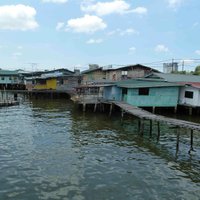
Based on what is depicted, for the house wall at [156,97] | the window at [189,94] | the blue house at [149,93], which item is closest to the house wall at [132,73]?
the blue house at [149,93]

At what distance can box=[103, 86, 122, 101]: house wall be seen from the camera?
113ft

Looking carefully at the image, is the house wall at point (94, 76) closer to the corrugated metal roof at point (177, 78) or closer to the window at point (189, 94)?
the corrugated metal roof at point (177, 78)

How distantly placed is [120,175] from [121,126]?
12279mm

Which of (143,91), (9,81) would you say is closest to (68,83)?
(9,81)

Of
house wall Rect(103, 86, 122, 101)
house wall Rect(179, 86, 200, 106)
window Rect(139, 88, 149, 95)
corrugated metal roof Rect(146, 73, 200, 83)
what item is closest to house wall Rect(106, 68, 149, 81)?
corrugated metal roof Rect(146, 73, 200, 83)

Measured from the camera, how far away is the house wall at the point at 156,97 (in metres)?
31.5

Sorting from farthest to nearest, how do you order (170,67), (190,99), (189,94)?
(170,67)
(189,94)
(190,99)

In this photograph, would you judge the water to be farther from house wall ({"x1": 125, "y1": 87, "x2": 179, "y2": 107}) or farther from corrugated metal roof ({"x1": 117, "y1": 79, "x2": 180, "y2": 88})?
corrugated metal roof ({"x1": 117, "y1": 79, "x2": 180, "y2": 88})

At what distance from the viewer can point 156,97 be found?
32344mm

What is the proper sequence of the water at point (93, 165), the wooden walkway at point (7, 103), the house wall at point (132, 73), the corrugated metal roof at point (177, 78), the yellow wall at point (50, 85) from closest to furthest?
the water at point (93, 165), the corrugated metal roof at point (177, 78), the wooden walkway at point (7, 103), the house wall at point (132, 73), the yellow wall at point (50, 85)

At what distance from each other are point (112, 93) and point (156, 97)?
6.43 m

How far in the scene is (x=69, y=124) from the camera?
25.9m

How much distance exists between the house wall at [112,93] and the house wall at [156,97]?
313cm

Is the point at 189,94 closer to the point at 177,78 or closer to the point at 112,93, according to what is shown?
the point at 177,78
